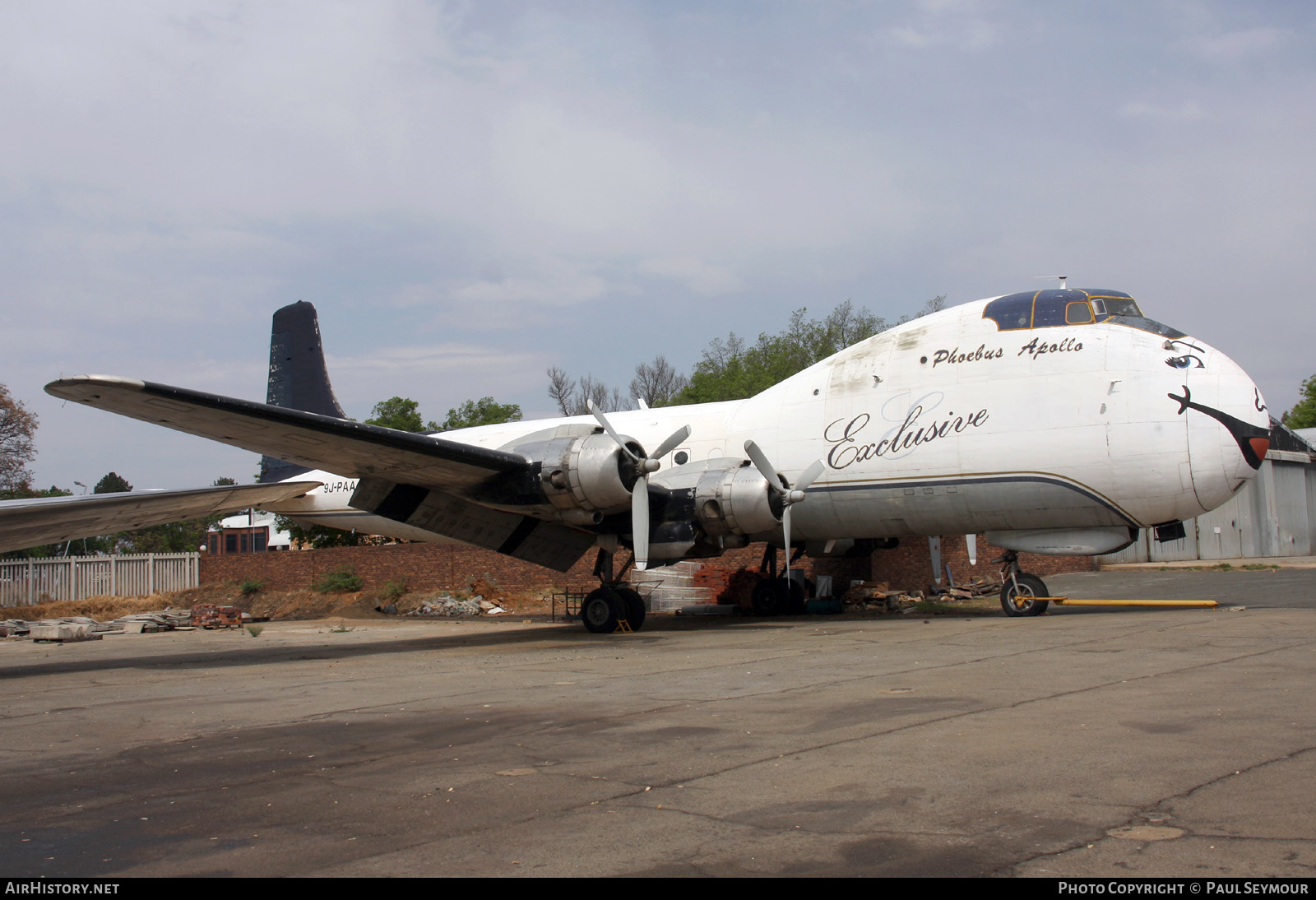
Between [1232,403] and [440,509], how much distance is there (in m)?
12.6

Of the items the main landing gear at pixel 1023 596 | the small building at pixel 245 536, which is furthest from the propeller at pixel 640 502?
the small building at pixel 245 536

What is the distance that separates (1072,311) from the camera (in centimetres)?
1494

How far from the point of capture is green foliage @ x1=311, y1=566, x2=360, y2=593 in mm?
29047

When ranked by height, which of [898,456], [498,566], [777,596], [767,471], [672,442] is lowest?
[777,596]

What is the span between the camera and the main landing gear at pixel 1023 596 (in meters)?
15.3

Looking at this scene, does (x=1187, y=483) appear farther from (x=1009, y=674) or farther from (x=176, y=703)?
(x=176, y=703)

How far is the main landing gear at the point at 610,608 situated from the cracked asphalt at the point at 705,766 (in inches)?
190

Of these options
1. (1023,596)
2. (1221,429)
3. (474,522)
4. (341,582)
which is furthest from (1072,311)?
(341,582)

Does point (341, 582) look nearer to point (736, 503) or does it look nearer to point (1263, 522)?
point (736, 503)

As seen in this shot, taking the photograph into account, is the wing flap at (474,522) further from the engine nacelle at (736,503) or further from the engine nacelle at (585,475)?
the engine nacelle at (736,503)

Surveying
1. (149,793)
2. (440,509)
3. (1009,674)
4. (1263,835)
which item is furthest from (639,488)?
(1263,835)

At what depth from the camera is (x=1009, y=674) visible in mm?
8625

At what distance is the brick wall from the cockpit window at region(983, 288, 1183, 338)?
398 inches

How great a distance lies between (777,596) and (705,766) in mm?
15072
